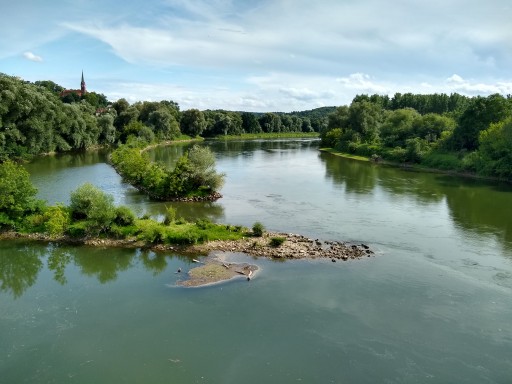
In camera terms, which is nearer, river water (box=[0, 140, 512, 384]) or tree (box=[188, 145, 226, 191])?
river water (box=[0, 140, 512, 384])

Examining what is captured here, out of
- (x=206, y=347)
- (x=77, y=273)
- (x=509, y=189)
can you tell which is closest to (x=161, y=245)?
(x=77, y=273)

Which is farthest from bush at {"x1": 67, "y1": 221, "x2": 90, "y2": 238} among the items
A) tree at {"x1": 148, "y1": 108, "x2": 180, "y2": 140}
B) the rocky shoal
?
tree at {"x1": 148, "y1": 108, "x2": 180, "y2": 140}

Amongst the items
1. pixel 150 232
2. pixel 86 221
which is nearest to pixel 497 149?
pixel 150 232

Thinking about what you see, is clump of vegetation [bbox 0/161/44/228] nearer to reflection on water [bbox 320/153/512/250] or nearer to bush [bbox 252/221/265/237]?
bush [bbox 252/221/265/237]

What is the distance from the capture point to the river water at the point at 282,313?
54.5 feet

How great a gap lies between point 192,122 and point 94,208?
350 ft

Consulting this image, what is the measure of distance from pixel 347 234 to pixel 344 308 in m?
11.9

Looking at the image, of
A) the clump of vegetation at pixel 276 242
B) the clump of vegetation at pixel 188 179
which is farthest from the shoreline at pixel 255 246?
the clump of vegetation at pixel 188 179

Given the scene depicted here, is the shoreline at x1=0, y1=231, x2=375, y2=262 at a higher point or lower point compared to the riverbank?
lower

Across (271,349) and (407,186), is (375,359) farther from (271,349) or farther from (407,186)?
(407,186)

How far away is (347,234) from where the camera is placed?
32.3 meters

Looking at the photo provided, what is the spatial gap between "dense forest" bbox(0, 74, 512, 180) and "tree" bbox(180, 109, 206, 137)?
86 centimetres

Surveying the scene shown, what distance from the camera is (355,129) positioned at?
325 ft

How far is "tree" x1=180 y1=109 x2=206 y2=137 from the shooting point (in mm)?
132625
